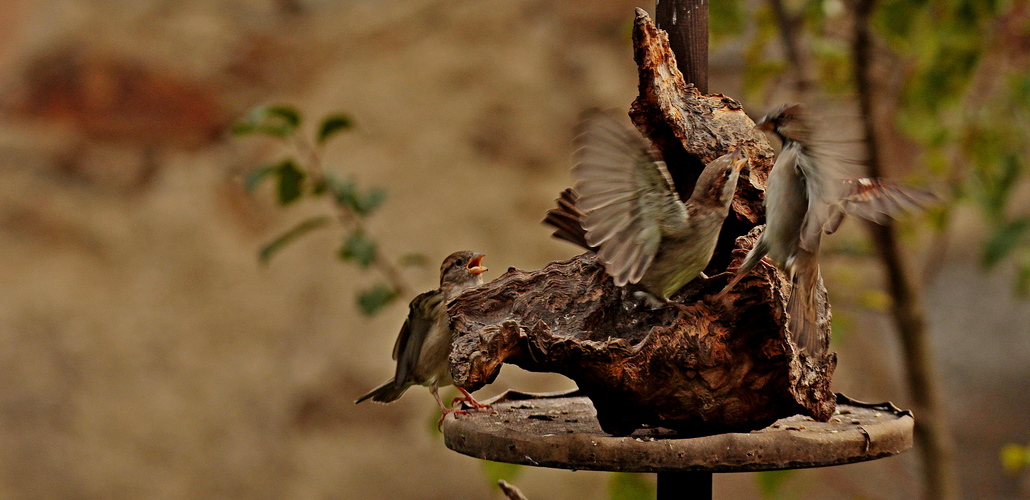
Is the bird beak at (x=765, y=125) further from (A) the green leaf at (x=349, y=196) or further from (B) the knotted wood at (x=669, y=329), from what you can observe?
(A) the green leaf at (x=349, y=196)

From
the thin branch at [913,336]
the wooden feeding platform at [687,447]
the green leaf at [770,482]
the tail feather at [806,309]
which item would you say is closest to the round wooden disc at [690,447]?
the wooden feeding platform at [687,447]

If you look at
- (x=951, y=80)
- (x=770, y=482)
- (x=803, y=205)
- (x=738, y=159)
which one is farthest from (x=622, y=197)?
(x=951, y=80)

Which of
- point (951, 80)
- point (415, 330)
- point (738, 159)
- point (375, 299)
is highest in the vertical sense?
point (951, 80)

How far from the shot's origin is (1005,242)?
10.9ft

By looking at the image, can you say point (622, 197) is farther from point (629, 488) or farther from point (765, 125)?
point (629, 488)

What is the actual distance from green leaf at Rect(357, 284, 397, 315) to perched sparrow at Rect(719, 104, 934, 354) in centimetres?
161


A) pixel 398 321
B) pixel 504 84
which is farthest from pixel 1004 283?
pixel 398 321

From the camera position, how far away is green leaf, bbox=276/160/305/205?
2.89 metres

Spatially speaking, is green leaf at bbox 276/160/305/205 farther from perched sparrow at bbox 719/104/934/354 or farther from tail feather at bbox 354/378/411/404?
perched sparrow at bbox 719/104/934/354

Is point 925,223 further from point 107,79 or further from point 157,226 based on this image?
point 107,79

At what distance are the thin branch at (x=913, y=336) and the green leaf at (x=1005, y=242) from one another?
262mm

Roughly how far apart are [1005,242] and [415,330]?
2161mm

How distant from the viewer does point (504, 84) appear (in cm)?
481

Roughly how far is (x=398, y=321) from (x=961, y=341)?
3129 mm
